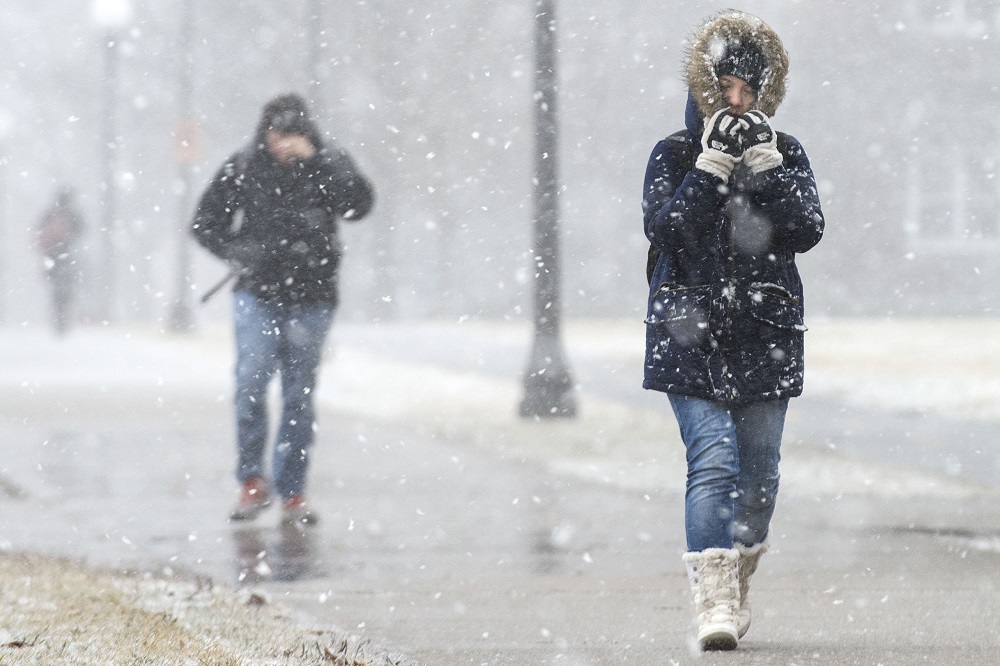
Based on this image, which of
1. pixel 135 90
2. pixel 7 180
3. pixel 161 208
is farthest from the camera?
pixel 7 180

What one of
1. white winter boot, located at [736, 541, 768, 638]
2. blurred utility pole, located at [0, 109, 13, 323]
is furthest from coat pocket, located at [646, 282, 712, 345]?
blurred utility pole, located at [0, 109, 13, 323]

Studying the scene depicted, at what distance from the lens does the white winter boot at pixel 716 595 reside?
388 cm

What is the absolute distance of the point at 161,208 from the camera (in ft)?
99.6

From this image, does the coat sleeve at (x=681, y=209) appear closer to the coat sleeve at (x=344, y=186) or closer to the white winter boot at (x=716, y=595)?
the white winter boot at (x=716, y=595)

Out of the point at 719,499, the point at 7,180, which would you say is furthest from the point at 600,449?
the point at 7,180

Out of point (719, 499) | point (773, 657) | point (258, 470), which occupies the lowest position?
point (258, 470)

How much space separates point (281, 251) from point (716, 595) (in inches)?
109

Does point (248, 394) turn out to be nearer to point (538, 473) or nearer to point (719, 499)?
point (538, 473)

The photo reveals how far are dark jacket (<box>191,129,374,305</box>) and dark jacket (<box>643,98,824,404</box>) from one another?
2.43 meters

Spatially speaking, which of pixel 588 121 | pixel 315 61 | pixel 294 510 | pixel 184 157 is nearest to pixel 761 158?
pixel 294 510

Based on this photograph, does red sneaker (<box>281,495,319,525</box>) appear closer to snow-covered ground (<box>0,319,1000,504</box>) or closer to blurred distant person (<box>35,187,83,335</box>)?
snow-covered ground (<box>0,319,1000,504</box>)

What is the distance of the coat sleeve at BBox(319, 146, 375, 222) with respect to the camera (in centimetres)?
609

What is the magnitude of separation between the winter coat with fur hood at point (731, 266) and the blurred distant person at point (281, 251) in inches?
96.1

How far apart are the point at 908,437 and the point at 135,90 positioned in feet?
68.8
